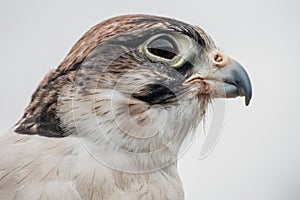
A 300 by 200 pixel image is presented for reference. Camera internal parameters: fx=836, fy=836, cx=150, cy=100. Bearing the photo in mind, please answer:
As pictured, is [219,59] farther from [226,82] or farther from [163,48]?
[163,48]

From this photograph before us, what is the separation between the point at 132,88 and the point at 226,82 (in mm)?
368

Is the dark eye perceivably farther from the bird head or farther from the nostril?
the nostril

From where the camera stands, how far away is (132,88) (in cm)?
296

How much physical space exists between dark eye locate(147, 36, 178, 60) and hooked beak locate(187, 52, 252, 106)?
0.13 meters

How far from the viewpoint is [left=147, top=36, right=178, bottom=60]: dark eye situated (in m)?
2.97

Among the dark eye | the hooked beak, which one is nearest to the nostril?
the hooked beak

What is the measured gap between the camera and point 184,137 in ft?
10.3

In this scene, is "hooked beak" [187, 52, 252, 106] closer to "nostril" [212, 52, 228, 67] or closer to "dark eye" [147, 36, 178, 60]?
"nostril" [212, 52, 228, 67]

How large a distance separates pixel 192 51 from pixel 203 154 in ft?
1.44

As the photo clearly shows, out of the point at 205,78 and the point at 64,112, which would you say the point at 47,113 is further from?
the point at 205,78

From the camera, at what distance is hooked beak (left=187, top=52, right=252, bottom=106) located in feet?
10.0

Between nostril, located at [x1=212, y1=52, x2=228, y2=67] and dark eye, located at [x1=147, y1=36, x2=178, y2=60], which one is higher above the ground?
dark eye, located at [x1=147, y1=36, x2=178, y2=60]

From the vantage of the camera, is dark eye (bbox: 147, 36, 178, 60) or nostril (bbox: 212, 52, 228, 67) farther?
nostril (bbox: 212, 52, 228, 67)

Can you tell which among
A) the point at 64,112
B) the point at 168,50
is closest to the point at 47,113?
the point at 64,112
